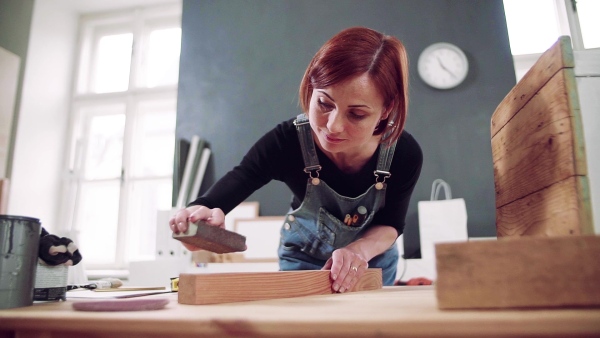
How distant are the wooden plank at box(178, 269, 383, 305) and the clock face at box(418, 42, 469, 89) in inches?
107

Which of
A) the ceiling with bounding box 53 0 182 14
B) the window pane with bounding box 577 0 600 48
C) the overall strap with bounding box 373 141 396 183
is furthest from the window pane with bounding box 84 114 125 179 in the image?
the window pane with bounding box 577 0 600 48

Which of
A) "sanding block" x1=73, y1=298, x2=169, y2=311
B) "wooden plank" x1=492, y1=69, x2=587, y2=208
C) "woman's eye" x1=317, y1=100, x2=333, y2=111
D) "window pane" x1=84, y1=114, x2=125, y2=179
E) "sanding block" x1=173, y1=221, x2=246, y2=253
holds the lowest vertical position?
"sanding block" x1=73, y1=298, x2=169, y2=311

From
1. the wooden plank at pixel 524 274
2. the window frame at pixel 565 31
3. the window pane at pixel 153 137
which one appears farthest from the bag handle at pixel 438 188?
the wooden plank at pixel 524 274

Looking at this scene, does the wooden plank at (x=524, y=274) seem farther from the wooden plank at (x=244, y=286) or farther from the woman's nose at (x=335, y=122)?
the woman's nose at (x=335, y=122)

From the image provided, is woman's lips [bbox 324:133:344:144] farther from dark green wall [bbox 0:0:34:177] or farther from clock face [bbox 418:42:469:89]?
dark green wall [bbox 0:0:34:177]

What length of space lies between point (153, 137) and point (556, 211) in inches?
160

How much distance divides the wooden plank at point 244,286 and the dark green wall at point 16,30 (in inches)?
155

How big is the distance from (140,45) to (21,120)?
1.30 meters

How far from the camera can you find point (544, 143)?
2.50ft

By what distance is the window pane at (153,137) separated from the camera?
13.9ft

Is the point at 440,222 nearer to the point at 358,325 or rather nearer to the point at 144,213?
the point at 358,325

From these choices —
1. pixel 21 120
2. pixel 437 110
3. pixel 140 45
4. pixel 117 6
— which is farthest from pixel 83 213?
pixel 437 110

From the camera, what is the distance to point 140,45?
14.6ft

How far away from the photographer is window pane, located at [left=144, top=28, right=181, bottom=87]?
4.41 meters
